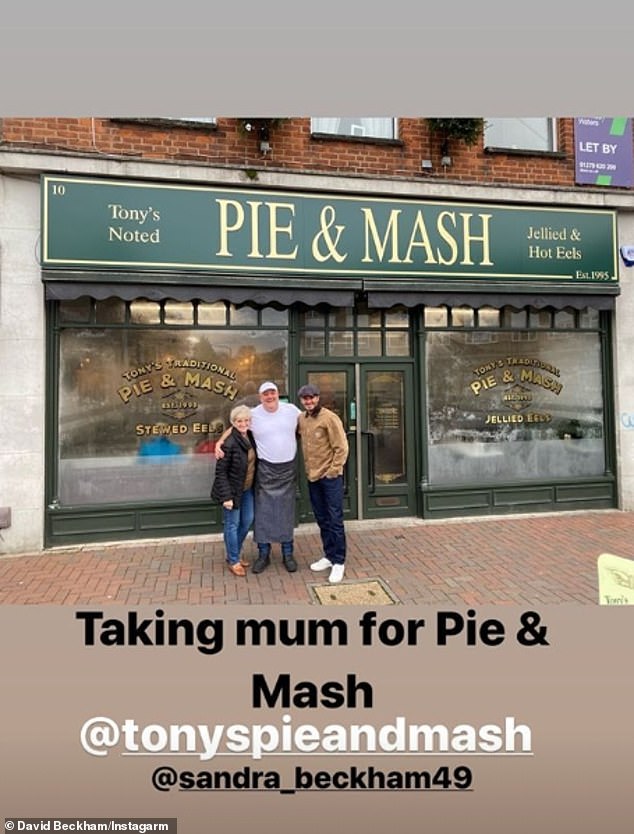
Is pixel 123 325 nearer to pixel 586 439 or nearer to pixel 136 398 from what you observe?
pixel 136 398

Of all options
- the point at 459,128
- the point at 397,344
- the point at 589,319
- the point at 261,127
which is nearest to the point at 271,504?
the point at 397,344

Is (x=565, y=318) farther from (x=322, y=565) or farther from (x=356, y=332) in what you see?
(x=322, y=565)

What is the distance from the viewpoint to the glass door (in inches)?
272

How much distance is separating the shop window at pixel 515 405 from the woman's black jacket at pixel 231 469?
9.95 feet

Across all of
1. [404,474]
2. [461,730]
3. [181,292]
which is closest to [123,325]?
[181,292]

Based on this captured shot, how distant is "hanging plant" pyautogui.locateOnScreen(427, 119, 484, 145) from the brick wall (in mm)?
118

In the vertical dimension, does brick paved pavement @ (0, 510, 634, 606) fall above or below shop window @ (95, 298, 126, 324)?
below

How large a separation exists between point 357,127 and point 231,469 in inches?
198

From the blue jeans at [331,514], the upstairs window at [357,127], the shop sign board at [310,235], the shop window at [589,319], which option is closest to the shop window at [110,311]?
the shop sign board at [310,235]

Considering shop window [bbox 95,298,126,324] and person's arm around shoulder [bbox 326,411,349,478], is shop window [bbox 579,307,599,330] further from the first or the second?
shop window [bbox 95,298,126,324]

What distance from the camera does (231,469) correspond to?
5.02m

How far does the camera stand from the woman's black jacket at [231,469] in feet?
16.3

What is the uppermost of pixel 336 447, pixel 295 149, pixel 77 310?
pixel 295 149

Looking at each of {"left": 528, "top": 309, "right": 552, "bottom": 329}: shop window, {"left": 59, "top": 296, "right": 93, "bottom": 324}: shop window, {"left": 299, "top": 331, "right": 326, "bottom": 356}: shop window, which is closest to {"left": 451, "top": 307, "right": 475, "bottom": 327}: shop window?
{"left": 528, "top": 309, "right": 552, "bottom": 329}: shop window
